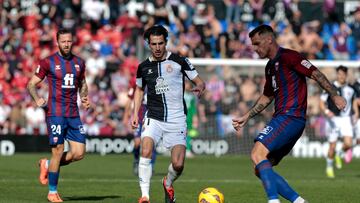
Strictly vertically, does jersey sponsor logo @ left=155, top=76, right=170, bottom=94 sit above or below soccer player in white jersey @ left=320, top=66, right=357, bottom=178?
above

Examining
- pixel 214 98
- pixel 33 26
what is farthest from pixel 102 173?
pixel 33 26

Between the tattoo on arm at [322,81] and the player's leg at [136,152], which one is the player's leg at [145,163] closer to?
the tattoo on arm at [322,81]

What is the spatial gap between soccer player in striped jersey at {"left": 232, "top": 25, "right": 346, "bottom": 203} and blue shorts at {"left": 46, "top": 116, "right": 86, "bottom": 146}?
3861 millimetres

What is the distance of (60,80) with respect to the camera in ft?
46.5

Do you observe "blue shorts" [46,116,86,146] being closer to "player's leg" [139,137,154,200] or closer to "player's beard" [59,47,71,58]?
"player's beard" [59,47,71,58]

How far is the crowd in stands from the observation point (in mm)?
30562

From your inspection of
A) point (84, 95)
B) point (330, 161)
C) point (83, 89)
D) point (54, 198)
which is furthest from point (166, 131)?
point (330, 161)

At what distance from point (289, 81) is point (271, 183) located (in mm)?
1273

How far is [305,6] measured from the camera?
36.4m

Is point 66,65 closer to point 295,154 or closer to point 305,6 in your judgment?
point 295,154

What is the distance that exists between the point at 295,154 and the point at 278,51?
20.5m

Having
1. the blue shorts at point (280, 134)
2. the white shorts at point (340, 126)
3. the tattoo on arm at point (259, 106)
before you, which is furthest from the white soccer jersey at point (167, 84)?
the white shorts at point (340, 126)

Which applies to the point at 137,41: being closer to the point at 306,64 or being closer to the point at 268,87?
the point at 268,87

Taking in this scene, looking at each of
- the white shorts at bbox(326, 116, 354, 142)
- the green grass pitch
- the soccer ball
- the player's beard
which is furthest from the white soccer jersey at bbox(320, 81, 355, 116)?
the soccer ball
